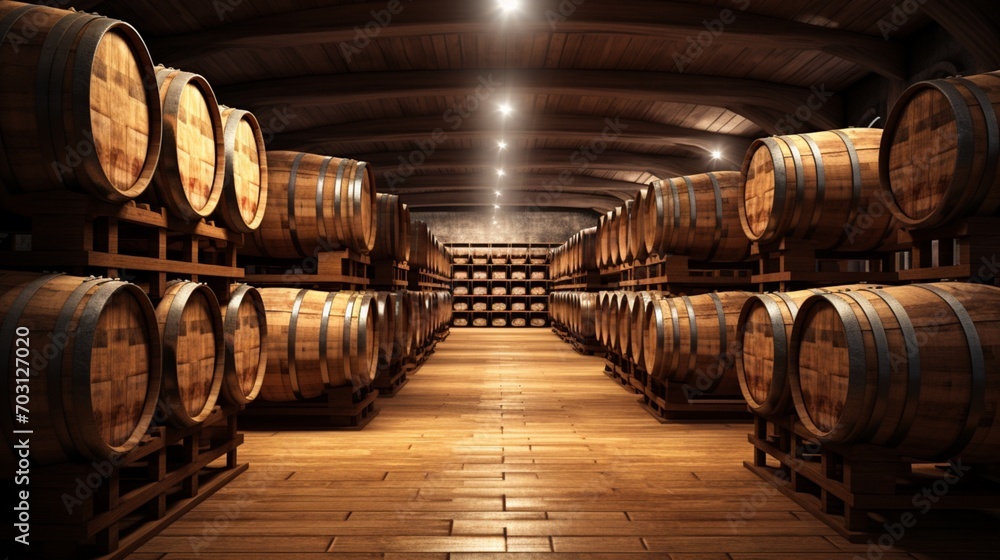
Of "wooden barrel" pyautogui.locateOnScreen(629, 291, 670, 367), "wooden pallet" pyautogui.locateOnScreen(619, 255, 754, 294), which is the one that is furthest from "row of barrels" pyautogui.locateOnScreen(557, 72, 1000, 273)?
"wooden barrel" pyautogui.locateOnScreen(629, 291, 670, 367)

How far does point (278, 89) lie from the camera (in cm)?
877

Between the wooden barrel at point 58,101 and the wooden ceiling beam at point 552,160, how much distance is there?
11.6m

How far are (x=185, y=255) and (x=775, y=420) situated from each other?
326 centimetres

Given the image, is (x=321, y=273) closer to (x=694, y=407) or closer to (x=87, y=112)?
(x=87, y=112)

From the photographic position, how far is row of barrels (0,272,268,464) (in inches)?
80.3

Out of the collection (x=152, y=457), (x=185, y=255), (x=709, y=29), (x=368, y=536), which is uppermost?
(x=709, y=29)

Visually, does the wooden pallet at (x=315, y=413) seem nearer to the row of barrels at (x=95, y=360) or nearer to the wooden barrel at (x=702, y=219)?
the row of barrels at (x=95, y=360)

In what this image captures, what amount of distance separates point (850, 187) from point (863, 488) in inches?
79.7

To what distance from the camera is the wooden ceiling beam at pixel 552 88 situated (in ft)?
28.4

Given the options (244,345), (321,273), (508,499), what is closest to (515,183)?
(321,273)

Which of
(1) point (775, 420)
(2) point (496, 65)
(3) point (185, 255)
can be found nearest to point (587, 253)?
(2) point (496, 65)

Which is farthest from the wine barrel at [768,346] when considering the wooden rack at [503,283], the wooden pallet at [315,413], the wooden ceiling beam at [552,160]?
the wooden rack at [503,283]

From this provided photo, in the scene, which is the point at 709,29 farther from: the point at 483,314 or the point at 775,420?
the point at 483,314

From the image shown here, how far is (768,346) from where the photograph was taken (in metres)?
3.43
